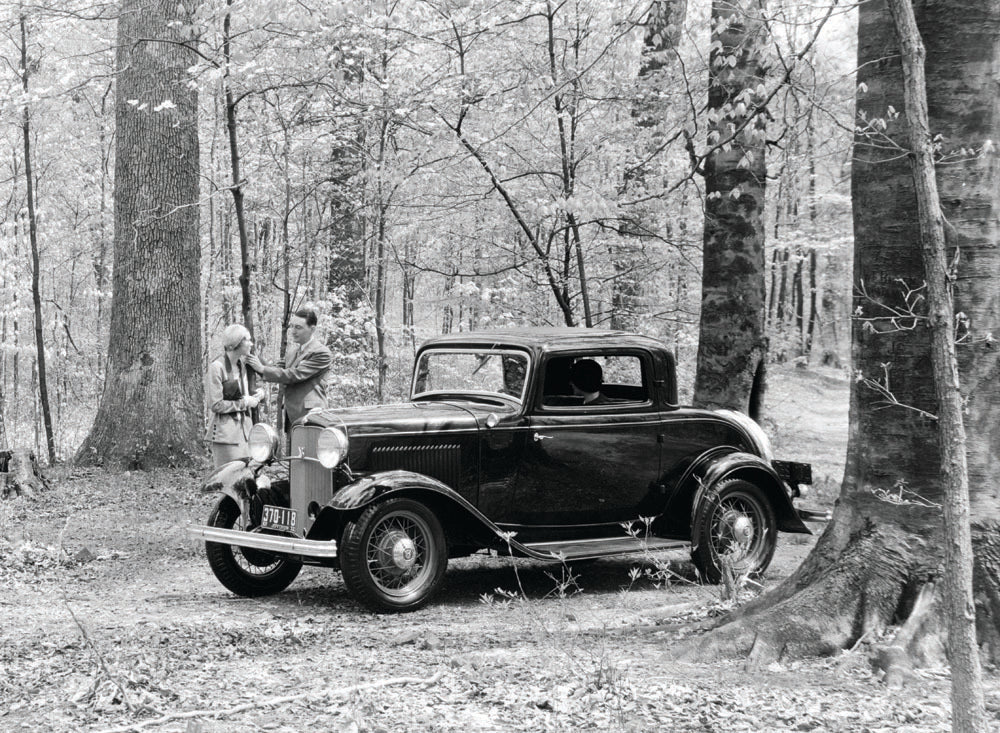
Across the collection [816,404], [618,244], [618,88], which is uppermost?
[618,88]

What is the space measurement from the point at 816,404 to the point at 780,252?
9991 mm

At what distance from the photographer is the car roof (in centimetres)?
753

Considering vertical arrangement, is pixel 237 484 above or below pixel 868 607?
above

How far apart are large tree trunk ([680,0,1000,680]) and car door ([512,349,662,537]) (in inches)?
90.6

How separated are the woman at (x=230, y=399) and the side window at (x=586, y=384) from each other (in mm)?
3306

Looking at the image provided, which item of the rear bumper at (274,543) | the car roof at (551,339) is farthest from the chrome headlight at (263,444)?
the car roof at (551,339)

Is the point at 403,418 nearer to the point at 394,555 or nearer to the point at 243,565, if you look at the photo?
the point at 394,555

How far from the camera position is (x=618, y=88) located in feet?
39.1

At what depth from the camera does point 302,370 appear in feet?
31.6

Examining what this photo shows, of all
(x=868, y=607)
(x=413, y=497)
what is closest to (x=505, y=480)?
(x=413, y=497)

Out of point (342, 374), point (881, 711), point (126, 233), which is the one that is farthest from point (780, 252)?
point (881, 711)

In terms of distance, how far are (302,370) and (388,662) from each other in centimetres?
489

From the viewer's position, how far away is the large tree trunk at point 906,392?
4930 mm

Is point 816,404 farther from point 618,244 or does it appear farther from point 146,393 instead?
point 146,393
